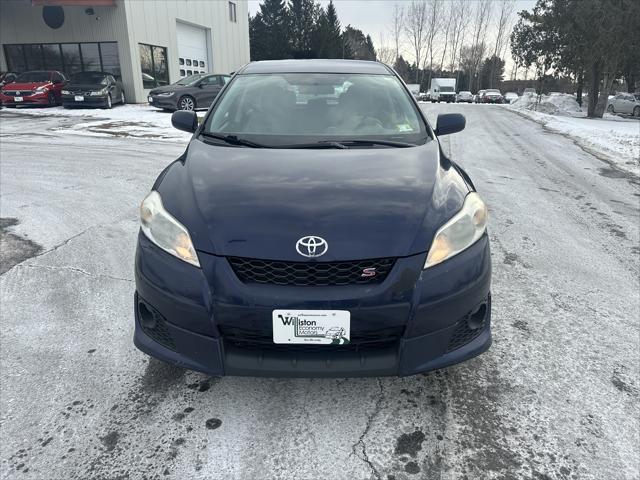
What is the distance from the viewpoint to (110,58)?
20.5m

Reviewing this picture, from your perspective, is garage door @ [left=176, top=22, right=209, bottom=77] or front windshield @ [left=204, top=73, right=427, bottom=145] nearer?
front windshield @ [left=204, top=73, right=427, bottom=145]

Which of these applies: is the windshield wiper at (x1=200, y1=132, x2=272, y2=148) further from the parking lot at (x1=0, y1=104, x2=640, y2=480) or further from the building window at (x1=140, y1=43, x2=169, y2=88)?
the building window at (x1=140, y1=43, x2=169, y2=88)

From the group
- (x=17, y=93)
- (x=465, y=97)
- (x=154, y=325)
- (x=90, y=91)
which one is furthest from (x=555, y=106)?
(x=154, y=325)

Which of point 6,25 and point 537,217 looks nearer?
point 537,217

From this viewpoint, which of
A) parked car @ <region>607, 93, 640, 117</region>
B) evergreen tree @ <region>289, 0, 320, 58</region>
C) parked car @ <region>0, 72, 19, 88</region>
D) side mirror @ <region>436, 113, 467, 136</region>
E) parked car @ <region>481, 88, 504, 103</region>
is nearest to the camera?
side mirror @ <region>436, 113, 467, 136</region>

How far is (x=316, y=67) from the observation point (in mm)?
3732

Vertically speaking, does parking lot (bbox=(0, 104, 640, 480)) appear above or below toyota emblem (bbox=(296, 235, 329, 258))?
below

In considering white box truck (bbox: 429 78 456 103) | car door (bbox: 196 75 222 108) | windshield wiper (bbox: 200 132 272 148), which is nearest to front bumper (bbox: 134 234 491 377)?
windshield wiper (bbox: 200 132 272 148)

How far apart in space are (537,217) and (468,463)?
3986mm

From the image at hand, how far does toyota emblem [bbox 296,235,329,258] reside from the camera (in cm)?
192

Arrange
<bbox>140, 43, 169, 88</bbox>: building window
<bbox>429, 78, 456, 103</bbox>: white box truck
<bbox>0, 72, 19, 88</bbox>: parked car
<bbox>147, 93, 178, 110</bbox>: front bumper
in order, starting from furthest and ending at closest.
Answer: <bbox>429, 78, 456, 103</bbox>: white box truck → <bbox>140, 43, 169, 88</bbox>: building window → <bbox>0, 72, 19, 88</bbox>: parked car → <bbox>147, 93, 178, 110</bbox>: front bumper

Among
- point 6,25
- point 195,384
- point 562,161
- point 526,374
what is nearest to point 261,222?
point 195,384

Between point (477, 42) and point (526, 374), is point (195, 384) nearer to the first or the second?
point (526, 374)

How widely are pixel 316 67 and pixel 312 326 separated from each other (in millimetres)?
2501
